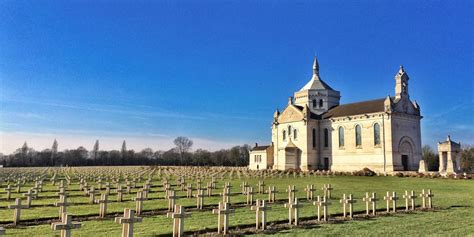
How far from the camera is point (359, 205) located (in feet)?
53.2

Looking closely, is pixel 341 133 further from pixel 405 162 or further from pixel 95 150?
pixel 95 150

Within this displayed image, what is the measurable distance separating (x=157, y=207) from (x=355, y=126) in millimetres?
45178

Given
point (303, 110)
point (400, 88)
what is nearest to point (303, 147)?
point (303, 110)

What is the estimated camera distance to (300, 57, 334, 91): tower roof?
223 ft

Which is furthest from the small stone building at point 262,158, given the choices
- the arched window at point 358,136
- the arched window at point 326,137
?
the arched window at point 358,136

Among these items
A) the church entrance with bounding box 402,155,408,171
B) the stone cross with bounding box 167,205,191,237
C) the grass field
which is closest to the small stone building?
the church entrance with bounding box 402,155,408,171

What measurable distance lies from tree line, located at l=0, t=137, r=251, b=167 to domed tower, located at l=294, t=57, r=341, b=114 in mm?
38559

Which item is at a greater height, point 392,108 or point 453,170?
point 392,108

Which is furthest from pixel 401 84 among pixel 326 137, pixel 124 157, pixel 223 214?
pixel 124 157

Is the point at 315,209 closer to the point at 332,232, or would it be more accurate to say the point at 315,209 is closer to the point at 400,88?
the point at 332,232

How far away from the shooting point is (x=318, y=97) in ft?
219

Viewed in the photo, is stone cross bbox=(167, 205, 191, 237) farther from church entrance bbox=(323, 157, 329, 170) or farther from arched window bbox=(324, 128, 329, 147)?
church entrance bbox=(323, 157, 329, 170)

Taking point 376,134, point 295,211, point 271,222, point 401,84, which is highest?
point 401,84

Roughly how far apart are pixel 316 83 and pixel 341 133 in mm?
13819
